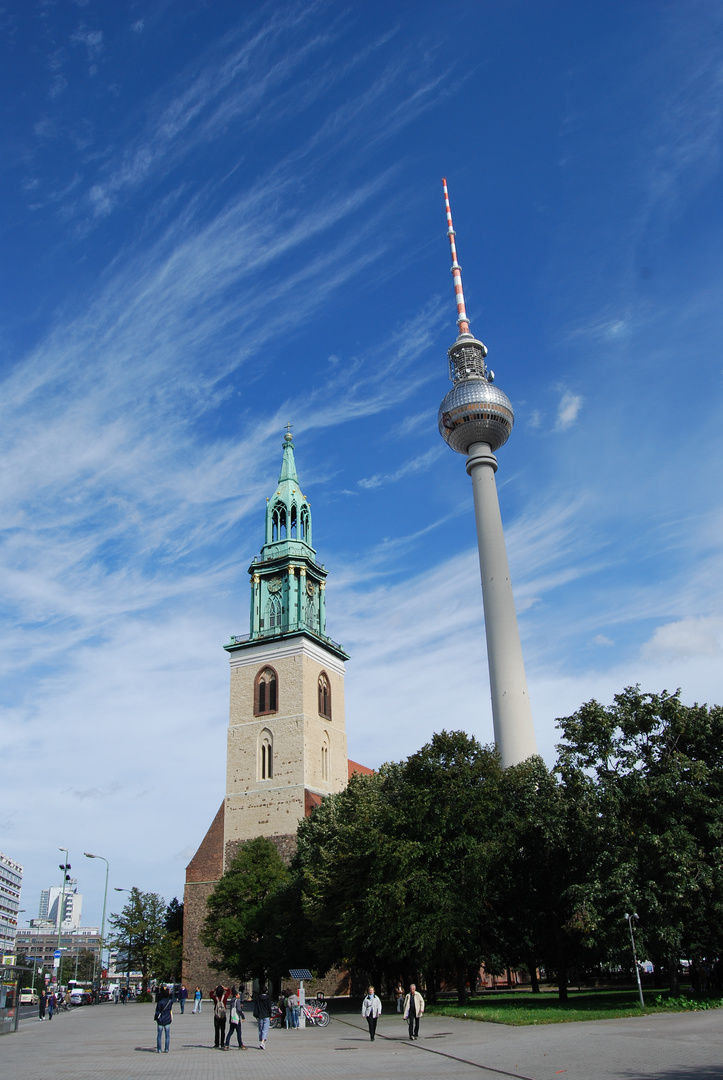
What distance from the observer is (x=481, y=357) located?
77688 mm

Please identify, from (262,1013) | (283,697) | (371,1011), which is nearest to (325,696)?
(283,697)

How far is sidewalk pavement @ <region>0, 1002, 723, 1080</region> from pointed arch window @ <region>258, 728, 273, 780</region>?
30403 mm

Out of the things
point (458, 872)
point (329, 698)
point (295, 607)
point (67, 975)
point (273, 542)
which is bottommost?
point (67, 975)

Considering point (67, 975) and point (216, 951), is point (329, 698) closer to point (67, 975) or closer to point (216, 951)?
point (216, 951)

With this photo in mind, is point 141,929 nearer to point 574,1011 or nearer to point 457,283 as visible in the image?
point 574,1011

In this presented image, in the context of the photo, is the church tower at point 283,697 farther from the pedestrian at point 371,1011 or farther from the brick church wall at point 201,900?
the pedestrian at point 371,1011

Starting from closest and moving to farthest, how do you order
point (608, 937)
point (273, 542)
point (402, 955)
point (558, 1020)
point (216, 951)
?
point (558, 1020) < point (608, 937) < point (402, 955) < point (216, 951) < point (273, 542)

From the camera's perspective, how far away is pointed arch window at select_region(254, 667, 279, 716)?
5978cm

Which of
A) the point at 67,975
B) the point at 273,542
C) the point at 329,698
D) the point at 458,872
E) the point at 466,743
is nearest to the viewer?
the point at 458,872

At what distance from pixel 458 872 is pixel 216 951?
20472 mm

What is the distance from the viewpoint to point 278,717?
5872cm

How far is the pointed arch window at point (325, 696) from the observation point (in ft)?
201

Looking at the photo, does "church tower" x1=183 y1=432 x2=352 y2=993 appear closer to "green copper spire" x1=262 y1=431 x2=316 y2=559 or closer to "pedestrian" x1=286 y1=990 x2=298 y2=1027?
"green copper spire" x1=262 y1=431 x2=316 y2=559

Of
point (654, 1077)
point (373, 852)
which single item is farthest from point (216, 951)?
point (654, 1077)
